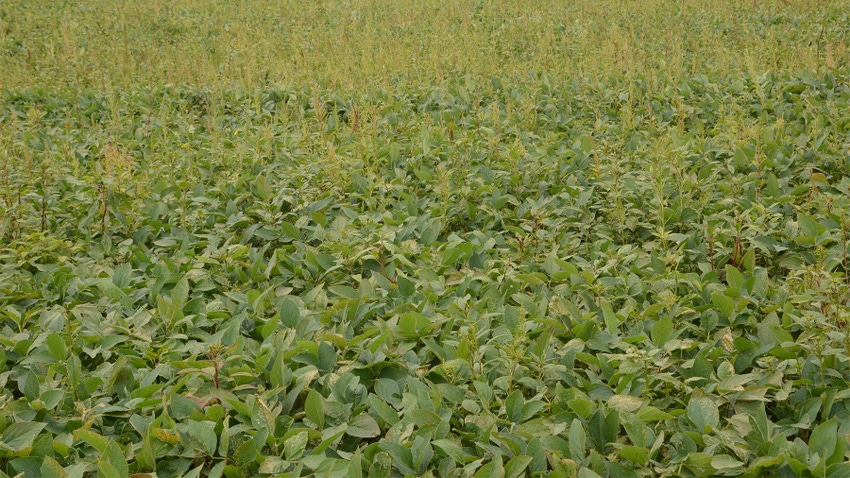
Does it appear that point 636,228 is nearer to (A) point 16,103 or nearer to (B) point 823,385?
(B) point 823,385

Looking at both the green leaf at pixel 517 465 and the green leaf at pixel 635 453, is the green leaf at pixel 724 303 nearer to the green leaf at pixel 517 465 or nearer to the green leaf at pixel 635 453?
the green leaf at pixel 635 453

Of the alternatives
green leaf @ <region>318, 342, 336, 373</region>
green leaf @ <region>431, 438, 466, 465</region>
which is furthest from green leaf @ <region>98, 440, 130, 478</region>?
green leaf @ <region>431, 438, 466, 465</region>

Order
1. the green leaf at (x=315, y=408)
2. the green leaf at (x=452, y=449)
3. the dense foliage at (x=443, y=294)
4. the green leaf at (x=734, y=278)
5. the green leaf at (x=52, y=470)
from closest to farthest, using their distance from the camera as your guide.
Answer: the green leaf at (x=52, y=470)
the green leaf at (x=452, y=449)
the dense foliage at (x=443, y=294)
the green leaf at (x=315, y=408)
the green leaf at (x=734, y=278)

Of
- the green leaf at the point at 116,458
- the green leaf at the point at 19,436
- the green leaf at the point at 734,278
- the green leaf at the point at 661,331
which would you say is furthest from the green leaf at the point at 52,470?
the green leaf at the point at 734,278

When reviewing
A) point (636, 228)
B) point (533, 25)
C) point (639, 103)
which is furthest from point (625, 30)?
point (636, 228)

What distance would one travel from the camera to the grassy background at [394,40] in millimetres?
7668

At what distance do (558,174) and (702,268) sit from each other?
60.0 inches

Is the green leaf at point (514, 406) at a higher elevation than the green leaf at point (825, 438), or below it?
below

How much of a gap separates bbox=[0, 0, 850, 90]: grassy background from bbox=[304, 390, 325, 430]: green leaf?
463 cm

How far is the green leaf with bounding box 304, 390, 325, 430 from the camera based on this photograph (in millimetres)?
2748

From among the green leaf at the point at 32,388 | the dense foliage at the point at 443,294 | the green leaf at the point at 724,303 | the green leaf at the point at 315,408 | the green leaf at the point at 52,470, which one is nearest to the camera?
the green leaf at the point at 52,470

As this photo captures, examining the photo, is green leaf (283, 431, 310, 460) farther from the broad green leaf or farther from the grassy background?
the grassy background

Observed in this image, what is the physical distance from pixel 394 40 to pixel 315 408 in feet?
23.5

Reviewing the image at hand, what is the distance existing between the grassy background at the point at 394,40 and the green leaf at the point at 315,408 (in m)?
4.63
